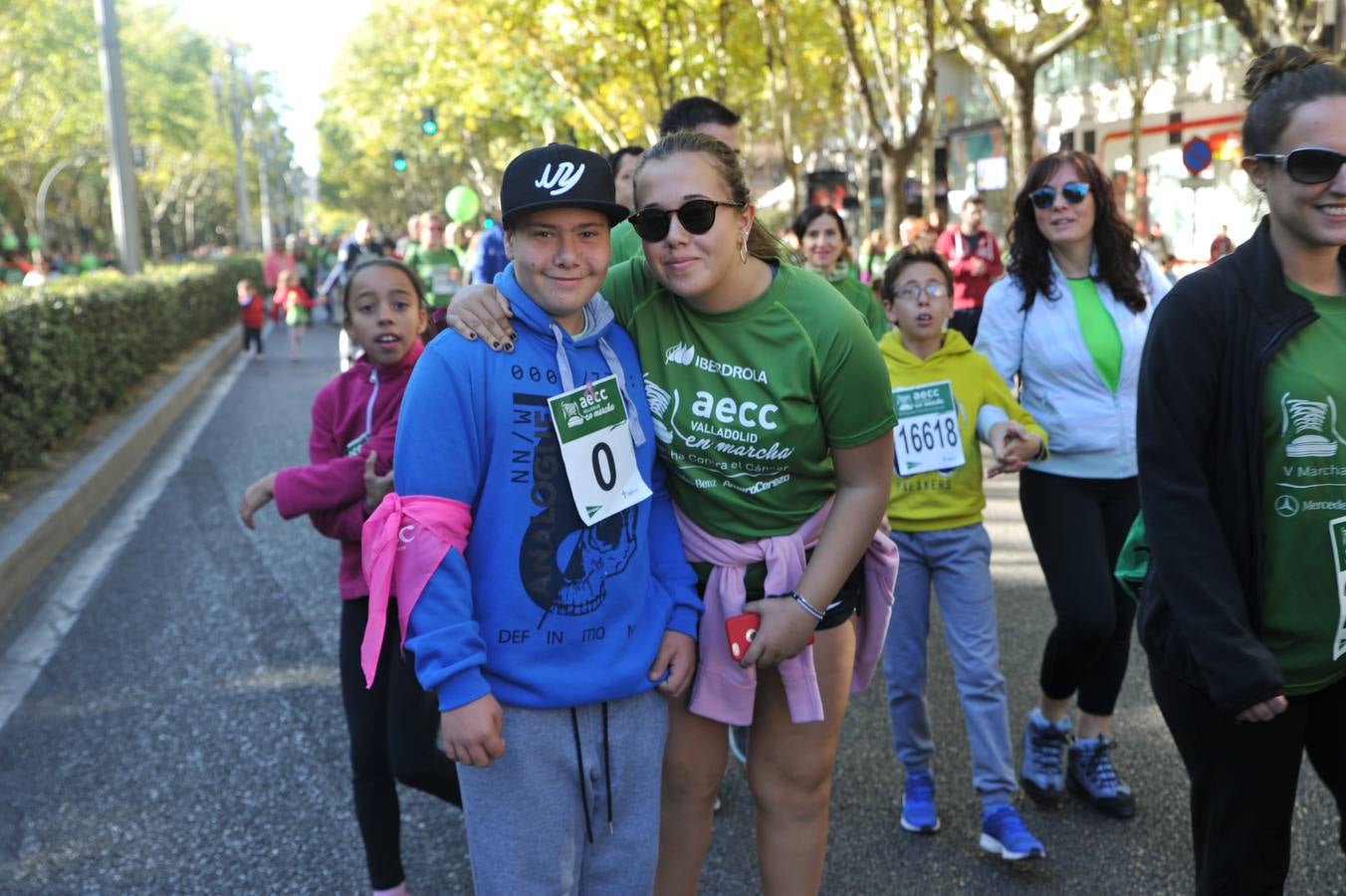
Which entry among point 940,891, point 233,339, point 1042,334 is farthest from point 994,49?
point 233,339

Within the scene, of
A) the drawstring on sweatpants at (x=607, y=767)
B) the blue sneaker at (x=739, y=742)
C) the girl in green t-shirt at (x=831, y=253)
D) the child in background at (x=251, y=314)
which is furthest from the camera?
the child in background at (x=251, y=314)

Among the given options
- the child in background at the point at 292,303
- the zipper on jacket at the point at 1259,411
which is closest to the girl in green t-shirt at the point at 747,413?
the zipper on jacket at the point at 1259,411

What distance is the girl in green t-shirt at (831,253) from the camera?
5270 mm

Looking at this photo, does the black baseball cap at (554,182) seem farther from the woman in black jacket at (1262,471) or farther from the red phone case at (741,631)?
the woman in black jacket at (1262,471)

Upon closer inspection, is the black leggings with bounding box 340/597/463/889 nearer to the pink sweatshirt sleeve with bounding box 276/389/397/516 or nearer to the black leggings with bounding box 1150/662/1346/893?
the pink sweatshirt sleeve with bounding box 276/389/397/516

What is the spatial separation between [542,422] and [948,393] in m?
1.99

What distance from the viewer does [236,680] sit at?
5332 mm

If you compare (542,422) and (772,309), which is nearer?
(542,422)

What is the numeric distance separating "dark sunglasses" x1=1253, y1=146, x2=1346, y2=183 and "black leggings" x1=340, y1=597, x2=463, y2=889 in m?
2.25

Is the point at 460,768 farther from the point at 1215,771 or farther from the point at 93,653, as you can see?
the point at 93,653

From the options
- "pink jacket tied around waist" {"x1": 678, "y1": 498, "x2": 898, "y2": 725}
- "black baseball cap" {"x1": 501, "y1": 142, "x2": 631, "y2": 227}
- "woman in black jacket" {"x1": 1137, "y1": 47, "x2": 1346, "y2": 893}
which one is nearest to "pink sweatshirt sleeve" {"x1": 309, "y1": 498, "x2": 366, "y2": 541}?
"pink jacket tied around waist" {"x1": 678, "y1": 498, "x2": 898, "y2": 725}

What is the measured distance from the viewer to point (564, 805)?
2412 millimetres

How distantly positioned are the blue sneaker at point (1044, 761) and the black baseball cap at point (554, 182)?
8.54 feet

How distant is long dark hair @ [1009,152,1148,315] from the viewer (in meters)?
4.00
